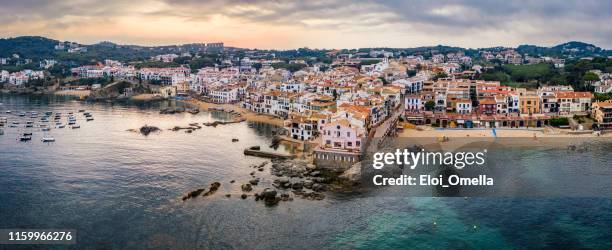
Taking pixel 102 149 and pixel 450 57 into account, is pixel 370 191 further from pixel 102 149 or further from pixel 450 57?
pixel 450 57

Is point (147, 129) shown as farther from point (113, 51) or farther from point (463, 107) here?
point (113, 51)

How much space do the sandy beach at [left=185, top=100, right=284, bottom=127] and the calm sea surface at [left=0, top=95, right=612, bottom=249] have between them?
51.1 feet

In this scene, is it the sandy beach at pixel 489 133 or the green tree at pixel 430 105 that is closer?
the sandy beach at pixel 489 133

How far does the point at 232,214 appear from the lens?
2205 centimetres

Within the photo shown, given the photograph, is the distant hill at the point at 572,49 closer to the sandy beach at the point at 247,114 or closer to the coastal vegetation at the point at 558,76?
the coastal vegetation at the point at 558,76

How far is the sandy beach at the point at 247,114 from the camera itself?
47375mm

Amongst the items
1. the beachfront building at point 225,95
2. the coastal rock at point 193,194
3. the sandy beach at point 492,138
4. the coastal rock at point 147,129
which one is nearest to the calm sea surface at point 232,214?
the coastal rock at point 193,194

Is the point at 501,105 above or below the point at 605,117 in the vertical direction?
above

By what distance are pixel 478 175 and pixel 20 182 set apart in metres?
23.0

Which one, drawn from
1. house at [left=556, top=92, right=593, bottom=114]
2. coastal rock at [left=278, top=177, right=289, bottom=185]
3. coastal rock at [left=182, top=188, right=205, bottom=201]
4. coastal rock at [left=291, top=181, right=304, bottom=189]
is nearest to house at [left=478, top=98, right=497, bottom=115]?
house at [left=556, top=92, right=593, bottom=114]

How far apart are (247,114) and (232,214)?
101ft

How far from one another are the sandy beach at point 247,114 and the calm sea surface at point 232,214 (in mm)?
15580

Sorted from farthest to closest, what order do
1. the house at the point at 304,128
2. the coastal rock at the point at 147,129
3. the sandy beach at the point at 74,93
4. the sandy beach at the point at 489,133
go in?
the sandy beach at the point at 74,93
the coastal rock at the point at 147,129
the sandy beach at the point at 489,133
the house at the point at 304,128

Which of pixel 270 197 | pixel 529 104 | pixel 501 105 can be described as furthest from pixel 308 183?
pixel 529 104
